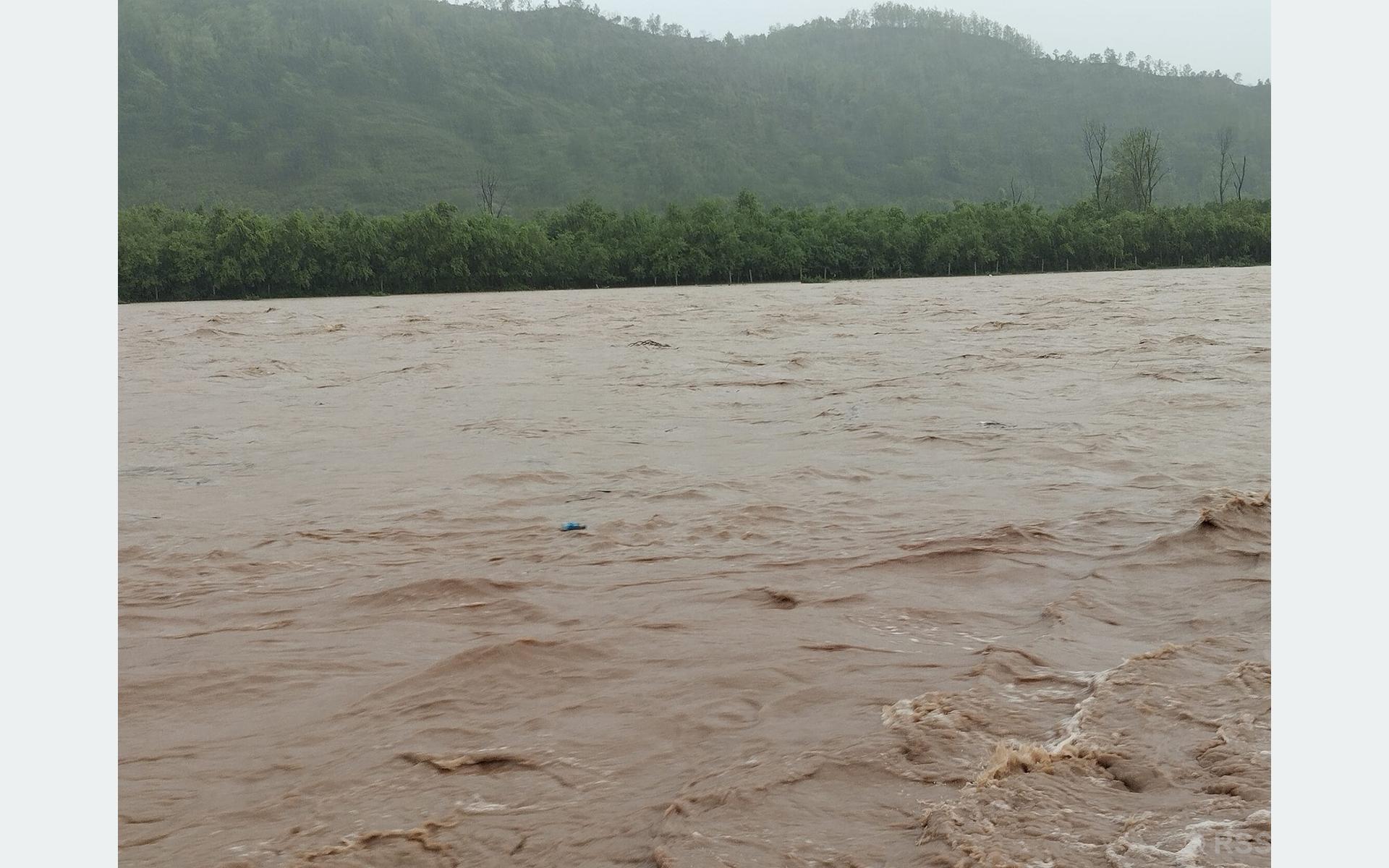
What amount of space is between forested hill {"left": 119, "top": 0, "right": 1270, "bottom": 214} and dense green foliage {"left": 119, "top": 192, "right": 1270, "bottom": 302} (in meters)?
55.2

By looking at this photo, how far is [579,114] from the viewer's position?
139625mm

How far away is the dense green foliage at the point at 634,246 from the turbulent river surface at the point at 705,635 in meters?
37.6

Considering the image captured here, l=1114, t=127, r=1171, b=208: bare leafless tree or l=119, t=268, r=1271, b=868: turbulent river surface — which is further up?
l=1114, t=127, r=1171, b=208: bare leafless tree

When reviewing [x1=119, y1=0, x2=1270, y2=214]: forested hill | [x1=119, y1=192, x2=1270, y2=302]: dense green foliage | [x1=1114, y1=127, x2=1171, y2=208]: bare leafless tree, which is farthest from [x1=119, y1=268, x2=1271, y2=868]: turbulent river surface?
[x1=119, y1=0, x2=1270, y2=214]: forested hill

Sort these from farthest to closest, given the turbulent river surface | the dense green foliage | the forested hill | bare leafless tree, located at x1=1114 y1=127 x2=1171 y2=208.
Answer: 1. the forested hill
2. bare leafless tree, located at x1=1114 y1=127 x2=1171 y2=208
3. the dense green foliage
4. the turbulent river surface

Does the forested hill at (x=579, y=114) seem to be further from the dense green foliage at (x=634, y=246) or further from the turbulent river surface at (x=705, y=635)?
the turbulent river surface at (x=705, y=635)

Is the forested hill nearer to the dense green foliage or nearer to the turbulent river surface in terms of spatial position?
the dense green foliage

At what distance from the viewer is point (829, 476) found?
20.3 feet

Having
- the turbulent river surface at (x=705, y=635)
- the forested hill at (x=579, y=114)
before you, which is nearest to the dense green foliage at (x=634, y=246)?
the turbulent river surface at (x=705, y=635)

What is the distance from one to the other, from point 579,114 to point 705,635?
142799mm

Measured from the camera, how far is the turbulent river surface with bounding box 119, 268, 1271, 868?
7.72 ft

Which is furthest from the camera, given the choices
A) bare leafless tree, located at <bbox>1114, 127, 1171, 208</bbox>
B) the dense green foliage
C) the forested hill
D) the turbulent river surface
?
the forested hill

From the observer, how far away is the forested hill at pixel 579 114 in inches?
4658

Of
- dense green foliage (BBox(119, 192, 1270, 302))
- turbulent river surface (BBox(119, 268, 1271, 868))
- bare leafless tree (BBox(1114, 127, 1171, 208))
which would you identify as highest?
bare leafless tree (BBox(1114, 127, 1171, 208))
